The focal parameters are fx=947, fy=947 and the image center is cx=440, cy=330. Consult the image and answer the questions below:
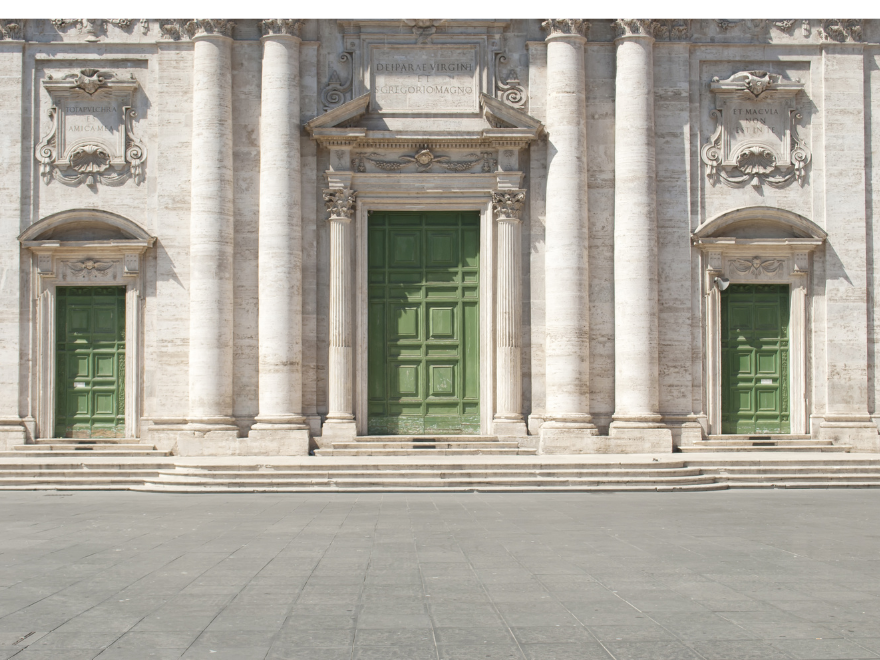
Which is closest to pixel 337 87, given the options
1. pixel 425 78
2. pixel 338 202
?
pixel 425 78

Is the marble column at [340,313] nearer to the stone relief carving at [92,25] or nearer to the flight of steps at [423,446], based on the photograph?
the flight of steps at [423,446]

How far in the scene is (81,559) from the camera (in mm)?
8703

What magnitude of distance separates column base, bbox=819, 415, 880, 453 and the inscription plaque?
1009 cm

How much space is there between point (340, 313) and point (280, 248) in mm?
1833

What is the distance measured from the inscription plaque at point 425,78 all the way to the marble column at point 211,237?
3.28 metres

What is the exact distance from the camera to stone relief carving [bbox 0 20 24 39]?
1995 centimetres

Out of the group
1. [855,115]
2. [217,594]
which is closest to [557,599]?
[217,594]

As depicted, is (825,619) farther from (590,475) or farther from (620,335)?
(620,335)

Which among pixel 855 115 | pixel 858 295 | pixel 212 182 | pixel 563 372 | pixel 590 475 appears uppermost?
pixel 855 115

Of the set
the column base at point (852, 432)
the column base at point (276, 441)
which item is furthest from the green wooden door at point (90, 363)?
the column base at point (852, 432)

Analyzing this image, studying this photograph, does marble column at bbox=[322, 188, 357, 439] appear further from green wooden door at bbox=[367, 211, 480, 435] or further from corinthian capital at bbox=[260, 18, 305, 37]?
corinthian capital at bbox=[260, 18, 305, 37]

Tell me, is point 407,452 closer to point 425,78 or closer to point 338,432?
point 338,432

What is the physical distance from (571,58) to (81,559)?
14977 mm

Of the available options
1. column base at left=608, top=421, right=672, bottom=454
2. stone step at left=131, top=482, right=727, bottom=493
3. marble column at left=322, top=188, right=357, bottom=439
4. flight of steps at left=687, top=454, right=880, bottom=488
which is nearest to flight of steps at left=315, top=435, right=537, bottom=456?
marble column at left=322, top=188, right=357, bottom=439
